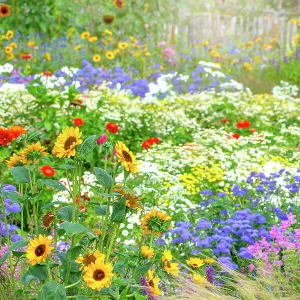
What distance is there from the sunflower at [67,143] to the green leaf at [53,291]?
0.46 metres

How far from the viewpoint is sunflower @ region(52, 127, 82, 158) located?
2330 millimetres

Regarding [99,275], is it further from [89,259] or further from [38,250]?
[38,250]

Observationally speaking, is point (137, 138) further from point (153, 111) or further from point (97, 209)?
point (97, 209)

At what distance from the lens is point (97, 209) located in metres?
2.46

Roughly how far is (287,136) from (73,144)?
525 cm

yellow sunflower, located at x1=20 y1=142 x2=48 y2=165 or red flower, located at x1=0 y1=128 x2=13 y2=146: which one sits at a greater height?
yellow sunflower, located at x1=20 y1=142 x2=48 y2=165

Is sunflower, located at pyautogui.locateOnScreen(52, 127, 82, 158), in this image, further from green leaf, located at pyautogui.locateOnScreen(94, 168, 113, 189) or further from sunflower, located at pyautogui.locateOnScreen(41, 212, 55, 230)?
sunflower, located at pyautogui.locateOnScreen(41, 212, 55, 230)

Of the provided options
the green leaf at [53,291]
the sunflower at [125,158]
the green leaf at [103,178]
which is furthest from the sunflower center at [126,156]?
the green leaf at [53,291]

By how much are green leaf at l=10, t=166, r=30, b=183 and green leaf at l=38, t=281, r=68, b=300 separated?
17.7 inches

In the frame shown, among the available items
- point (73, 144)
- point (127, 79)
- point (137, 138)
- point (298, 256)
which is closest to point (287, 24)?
point (127, 79)

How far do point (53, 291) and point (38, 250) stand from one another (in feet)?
0.50

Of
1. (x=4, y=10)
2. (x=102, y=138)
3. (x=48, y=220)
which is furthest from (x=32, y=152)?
(x=4, y=10)

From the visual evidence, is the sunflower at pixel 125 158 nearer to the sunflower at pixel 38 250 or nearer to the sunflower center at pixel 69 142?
the sunflower center at pixel 69 142

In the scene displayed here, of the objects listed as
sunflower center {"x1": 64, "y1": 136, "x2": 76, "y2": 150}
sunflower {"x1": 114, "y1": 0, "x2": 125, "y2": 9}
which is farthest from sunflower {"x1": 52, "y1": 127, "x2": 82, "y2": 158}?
sunflower {"x1": 114, "y1": 0, "x2": 125, "y2": 9}
